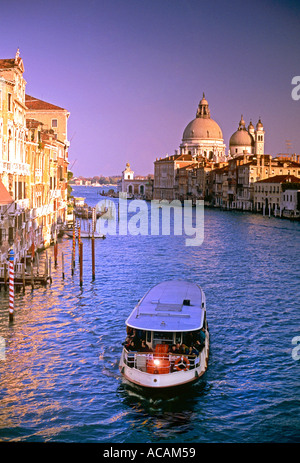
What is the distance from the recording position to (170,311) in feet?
43.0

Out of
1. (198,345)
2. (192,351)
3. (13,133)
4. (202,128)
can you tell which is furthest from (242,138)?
(192,351)

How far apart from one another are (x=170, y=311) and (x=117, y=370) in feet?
5.30

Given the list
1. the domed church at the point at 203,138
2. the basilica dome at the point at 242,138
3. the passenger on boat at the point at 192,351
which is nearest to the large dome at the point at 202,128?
the domed church at the point at 203,138

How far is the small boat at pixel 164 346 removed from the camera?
11391 millimetres

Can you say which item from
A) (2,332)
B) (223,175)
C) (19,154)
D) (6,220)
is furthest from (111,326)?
(223,175)

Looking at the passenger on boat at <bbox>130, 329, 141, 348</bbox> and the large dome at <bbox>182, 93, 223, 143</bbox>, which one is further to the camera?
the large dome at <bbox>182, 93, 223, 143</bbox>

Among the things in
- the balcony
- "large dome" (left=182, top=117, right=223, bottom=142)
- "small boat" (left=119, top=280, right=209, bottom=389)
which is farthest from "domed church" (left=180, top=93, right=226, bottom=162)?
"small boat" (left=119, top=280, right=209, bottom=389)

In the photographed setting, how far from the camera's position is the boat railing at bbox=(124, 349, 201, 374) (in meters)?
11.4

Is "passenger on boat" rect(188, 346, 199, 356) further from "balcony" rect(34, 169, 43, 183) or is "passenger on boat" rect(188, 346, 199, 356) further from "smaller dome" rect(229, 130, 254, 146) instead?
"smaller dome" rect(229, 130, 254, 146)

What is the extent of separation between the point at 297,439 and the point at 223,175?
8035 centimetres
